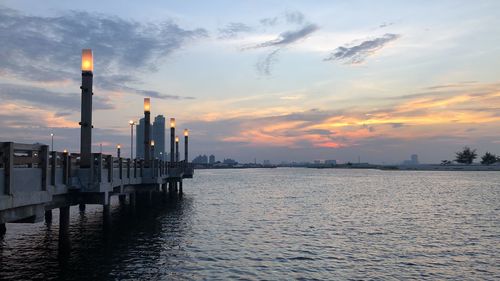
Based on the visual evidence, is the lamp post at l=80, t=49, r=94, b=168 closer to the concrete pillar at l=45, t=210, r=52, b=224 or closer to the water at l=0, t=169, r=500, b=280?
the water at l=0, t=169, r=500, b=280

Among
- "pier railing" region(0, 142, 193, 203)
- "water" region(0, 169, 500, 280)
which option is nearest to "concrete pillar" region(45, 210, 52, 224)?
"water" region(0, 169, 500, 280)

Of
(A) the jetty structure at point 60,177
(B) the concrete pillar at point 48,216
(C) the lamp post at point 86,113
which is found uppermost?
(C) the lamp post at point 86,113

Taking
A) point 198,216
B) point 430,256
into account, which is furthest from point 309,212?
point 430,256

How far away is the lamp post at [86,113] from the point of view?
19484 mm

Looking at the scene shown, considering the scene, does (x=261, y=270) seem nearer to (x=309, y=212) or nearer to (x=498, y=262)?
(x=498, y=262)

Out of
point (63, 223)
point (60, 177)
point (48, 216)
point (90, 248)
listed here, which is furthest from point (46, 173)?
point (48, 216)

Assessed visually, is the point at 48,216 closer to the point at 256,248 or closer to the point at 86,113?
the point at 86,113

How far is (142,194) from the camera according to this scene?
44.9 metres

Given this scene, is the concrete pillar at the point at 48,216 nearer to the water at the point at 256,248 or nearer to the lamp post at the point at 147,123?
the water at the point at 256,248

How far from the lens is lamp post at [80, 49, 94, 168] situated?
1948 centimetres

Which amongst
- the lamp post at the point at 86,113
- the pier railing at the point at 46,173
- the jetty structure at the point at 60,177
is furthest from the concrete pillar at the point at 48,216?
the lamp post at the point at 86,113

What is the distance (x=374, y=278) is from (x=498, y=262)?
268 inches

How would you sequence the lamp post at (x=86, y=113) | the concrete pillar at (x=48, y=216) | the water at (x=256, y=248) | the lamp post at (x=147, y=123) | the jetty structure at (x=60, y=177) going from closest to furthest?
1. the jetty structure at (x=60, y=177)
2. the water at (x=256, y=248)
3. the lamp post at (x=86, y=113)
4. the concrete pillar at (x=48, y=216)
5. the lamp post at (x=147, y=123)

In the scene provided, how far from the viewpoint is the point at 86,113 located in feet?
64.6
